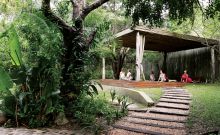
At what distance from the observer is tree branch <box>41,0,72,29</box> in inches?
277

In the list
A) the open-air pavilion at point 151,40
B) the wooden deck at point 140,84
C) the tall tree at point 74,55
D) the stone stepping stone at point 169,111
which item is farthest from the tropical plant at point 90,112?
the open-air pavilion at point 151,40

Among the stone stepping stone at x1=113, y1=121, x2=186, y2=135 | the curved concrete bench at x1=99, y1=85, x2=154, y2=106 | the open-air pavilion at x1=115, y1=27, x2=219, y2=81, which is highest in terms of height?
the open-air pavilion at x1=115, y1=27, x2=219, y2=81

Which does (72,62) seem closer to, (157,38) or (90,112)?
(90,112)

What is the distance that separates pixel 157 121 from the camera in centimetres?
788

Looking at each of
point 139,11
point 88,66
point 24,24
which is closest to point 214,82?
point 139,11

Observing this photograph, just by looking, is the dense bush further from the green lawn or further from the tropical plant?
the green lawn

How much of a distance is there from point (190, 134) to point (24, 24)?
17.2 ft

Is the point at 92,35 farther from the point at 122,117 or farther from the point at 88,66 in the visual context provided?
the point at 122,117

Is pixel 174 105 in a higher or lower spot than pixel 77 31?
lower

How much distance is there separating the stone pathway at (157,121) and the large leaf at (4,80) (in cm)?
275

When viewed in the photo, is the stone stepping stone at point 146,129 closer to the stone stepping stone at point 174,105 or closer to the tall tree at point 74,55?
the tall tree at point 74,55

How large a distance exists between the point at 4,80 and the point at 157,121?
13.6 ft

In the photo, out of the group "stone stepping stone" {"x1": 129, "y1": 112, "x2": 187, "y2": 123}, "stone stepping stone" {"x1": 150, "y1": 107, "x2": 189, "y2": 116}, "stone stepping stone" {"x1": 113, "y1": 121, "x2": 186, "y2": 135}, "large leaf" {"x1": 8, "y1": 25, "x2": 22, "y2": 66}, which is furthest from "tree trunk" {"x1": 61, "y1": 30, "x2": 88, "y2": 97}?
"stone stepping stone" {"x1": 150, "y1": 107, "x2": 189, "y2": 116}

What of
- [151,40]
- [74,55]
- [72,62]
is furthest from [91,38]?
[151,40]
